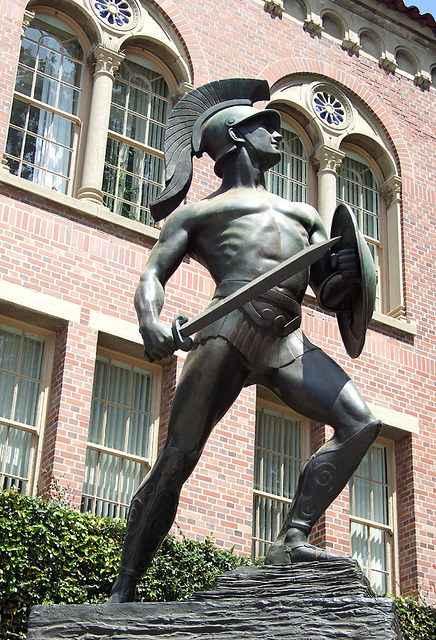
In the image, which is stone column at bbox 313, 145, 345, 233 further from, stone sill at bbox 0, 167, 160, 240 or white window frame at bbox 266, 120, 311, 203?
stone sill at bbox 0, 167, 160, 240

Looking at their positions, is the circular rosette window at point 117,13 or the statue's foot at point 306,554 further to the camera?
the circular rosette window at point 117,13

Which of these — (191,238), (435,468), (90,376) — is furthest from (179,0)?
(191,238)

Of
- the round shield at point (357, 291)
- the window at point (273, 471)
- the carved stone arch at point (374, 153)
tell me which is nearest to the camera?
the round shield at point (357, 291)

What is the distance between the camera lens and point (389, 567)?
14.7 m

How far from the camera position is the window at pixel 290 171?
16641mm

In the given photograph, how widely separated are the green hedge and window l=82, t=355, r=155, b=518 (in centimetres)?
107

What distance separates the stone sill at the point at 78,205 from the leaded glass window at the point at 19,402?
1.64 metres

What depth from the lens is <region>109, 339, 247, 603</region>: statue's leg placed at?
641cm

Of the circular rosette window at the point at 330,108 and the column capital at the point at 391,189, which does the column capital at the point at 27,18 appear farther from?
the column capital at the point at 391,189

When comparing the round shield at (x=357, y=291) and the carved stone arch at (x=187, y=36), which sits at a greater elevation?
the carved stone arch at (x=187, y=36)

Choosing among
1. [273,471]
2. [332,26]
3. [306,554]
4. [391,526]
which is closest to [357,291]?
[306,554]

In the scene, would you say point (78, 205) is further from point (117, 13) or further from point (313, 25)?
point (313, 25)

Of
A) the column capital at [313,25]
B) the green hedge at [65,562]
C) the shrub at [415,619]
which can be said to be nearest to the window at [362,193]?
the column capital at [313,25]

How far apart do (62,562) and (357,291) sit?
519 centimetres
